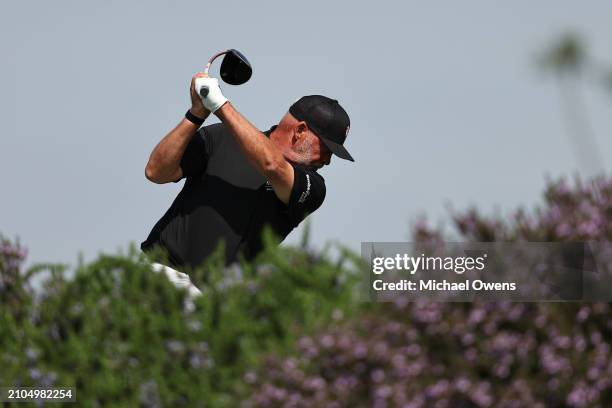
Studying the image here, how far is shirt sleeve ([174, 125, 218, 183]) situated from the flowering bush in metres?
2.91

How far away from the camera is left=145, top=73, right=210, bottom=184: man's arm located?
6.72m

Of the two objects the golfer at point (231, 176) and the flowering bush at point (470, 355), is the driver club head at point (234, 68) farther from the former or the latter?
the flowering bush at point (470, 355)

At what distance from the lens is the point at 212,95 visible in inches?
256

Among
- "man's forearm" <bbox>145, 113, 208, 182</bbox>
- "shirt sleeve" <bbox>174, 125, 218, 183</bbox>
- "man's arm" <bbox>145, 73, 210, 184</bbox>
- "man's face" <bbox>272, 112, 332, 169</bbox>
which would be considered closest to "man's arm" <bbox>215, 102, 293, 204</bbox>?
"man's arm" <bbox>145, 73, 210, 184</bbox>

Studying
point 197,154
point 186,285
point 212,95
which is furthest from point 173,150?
point 186,285

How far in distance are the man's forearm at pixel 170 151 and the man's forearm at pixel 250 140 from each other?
1.17ft

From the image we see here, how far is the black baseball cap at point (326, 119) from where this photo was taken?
7500 mm

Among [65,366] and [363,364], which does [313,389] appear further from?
[65,366]

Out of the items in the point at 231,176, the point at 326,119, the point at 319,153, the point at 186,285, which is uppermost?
the point at 326,119

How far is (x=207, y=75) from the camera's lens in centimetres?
672

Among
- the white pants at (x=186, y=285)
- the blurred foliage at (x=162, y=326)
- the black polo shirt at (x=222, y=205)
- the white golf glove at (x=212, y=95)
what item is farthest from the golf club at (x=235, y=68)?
the blurred foliage at (x=162, y=326)

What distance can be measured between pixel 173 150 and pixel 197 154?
278 millimetres

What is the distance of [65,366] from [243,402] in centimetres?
123

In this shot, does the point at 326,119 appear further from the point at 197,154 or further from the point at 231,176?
the point at 197,154
